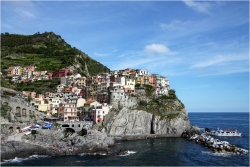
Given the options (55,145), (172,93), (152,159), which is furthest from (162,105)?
(55,145)

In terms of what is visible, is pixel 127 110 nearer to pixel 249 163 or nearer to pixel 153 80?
pixel 153 80

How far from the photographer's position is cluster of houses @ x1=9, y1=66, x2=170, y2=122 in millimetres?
82250

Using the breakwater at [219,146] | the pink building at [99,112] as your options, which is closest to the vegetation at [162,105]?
the pink building at [99,112]

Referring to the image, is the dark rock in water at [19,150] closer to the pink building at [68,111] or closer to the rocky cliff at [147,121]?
the rocky cliff at [147,121]

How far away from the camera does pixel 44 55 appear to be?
456 feet

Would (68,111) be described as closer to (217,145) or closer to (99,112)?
(99,112)

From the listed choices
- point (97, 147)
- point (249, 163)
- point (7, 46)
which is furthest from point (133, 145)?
point (7, 46)

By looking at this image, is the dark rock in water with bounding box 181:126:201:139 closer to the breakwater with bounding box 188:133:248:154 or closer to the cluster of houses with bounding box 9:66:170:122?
the breakwater with bounding box 188:133:248:154

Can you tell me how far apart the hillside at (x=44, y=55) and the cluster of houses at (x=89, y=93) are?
1258 centimetres

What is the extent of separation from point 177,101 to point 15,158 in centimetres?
5973

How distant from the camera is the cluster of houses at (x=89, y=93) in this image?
8225cm

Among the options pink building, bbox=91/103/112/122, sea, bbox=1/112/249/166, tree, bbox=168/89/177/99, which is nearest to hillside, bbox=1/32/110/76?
tree, bbox=168/89/177/99

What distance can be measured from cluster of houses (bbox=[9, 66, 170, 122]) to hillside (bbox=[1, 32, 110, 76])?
12.6m

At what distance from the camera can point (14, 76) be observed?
4392 inches
